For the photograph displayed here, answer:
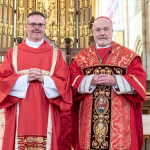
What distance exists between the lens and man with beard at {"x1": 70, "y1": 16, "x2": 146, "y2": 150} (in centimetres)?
305

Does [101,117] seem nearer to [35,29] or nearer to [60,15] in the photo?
[35,29]

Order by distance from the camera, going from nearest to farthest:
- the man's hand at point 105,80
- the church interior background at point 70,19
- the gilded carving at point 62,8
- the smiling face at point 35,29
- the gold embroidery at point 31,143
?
the gold embroidery at point 31,143 < the man's hand at point 105,80 < the smiling face at point 35,29 < the church interior background at point 70,19 < the gilded carving at point 62,8

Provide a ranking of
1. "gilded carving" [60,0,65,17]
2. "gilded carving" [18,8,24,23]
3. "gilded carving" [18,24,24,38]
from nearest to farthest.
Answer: "gilded carving" [18,24,24,38]
"gilded carving" [18,8,24,23]
"gilded carving" [60,0,65,17]

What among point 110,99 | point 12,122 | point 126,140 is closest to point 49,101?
point 12,122

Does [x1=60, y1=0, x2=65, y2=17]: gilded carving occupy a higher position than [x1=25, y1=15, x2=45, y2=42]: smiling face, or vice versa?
[x1=60, y1=0, x2=65, y2=17]: gilded carving

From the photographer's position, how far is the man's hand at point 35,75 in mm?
2938

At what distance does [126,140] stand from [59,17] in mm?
8380

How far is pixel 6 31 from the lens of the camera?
10031mm

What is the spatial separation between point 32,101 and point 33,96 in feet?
0.19

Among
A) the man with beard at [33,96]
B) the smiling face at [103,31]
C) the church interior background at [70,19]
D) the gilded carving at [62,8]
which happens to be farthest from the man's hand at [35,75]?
the gilded carving at [62,8]

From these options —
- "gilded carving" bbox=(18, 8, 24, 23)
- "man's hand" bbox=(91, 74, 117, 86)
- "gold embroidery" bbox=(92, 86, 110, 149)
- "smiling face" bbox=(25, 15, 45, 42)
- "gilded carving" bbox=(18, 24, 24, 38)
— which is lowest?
"gold embroidery" bbox=(92, 86, 110, 149)

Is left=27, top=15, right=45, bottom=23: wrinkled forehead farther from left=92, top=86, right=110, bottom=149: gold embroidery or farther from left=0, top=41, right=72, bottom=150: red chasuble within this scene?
Answer: left=92, top=86, right=110, bottom=149: gold embroidery

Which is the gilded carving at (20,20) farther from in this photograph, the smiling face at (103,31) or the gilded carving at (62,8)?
the smiling face at (103,31)

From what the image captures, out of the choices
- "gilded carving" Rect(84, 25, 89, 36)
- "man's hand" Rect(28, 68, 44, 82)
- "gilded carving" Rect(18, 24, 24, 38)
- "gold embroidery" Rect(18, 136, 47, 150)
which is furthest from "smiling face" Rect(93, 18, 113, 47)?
"gilded carving" Rect(18, 24, 24, 38)
